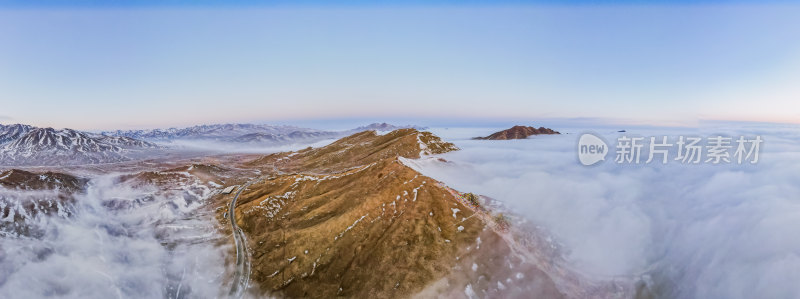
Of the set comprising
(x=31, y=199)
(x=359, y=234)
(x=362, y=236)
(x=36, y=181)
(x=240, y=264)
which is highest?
(x=36, y=181)

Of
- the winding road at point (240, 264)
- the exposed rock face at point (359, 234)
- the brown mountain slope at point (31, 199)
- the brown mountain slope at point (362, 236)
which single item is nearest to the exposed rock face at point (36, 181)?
the brown mountain slope at point (31, 199)

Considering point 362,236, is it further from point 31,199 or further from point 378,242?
point 31,199

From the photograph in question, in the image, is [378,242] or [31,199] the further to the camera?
[31,199]

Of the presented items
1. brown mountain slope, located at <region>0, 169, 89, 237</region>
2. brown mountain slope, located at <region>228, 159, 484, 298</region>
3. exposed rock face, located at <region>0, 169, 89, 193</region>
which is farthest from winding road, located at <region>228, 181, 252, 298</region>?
exposed rock face, located at <region>0, 169, 89, 193</region>

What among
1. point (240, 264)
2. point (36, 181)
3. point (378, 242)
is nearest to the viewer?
point (378, 242)

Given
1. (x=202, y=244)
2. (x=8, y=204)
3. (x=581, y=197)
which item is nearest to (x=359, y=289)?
(x=202, y=244)

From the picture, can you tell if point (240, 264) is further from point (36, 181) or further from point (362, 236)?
point (36, 181)

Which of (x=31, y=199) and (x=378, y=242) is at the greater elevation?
(x=378, y=242)

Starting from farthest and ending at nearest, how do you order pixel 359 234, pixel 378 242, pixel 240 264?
pixel 359 234 → pixel 240 264 → pixel 378 242

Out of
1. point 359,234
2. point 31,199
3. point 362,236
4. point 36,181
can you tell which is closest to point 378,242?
point 362,236

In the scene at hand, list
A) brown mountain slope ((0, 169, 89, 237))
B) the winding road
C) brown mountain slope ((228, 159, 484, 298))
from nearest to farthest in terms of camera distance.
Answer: brown mountain slope ((228, 159, 484, 298)) → the winding road → brown mountain slope ((0, 169, 89, 237))

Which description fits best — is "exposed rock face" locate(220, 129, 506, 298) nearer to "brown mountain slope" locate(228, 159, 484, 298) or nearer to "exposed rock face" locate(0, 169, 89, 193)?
"brown mountain slope" locate(228, 159, 484, 298)

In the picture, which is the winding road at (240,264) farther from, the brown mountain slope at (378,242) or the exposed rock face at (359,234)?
the exposed rock face at (359,234)

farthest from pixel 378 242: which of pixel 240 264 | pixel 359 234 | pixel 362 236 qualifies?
pixel 240 264
